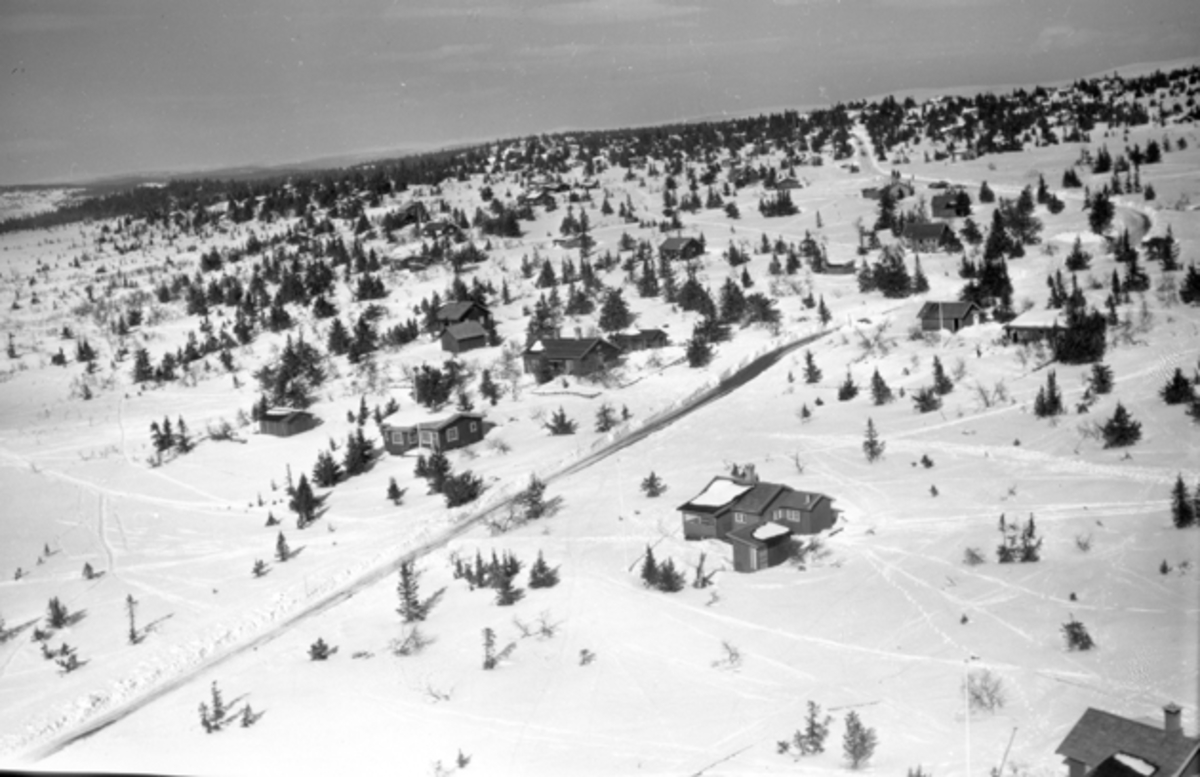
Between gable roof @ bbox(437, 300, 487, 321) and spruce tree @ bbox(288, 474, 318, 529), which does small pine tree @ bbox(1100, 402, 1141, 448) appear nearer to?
spruce tree @ bbox(288, 474, 318, 529)

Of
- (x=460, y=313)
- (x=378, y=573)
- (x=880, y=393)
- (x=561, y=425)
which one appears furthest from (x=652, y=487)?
(x=460, y=313)

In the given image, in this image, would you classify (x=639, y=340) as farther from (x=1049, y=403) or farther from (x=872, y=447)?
(x=1049, y=403)

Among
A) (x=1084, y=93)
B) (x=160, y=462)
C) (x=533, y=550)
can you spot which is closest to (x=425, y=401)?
(x=160, y=462)

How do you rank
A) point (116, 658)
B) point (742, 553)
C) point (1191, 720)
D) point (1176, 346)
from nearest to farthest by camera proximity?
point (1191, 720), point (116, 658), point (742, 553), point (1176, 346)

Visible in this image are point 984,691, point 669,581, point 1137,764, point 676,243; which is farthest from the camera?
point 676,243

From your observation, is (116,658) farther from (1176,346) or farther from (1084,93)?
(1084,93)
